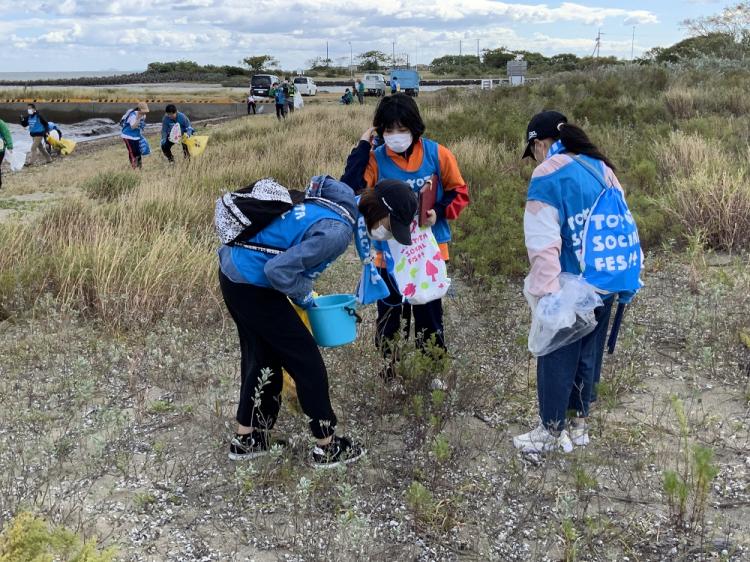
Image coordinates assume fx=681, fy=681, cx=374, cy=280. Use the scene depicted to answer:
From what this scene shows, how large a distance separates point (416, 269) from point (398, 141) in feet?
2.16

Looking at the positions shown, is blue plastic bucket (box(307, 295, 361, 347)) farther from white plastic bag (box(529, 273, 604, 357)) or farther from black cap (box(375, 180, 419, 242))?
white plastic bag (box(529, 273, 604, 357))

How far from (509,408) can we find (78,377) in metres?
2.32

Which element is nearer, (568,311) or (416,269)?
(568,311)

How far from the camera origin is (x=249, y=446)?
3076mm

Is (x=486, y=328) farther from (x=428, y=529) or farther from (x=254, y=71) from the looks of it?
(x=254, y=71)

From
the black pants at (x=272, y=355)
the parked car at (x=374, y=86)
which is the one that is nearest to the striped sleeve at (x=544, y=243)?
the black pants at (x=272, y=355)

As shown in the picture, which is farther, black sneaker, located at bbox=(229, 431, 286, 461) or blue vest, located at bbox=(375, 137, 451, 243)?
blue vest, located at bbox=(375, 137, 451, 243)

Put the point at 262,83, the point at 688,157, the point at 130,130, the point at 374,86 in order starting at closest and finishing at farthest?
1. the point at 688,157
2. the point at 130,130
3. the point at 262,83
4. the point at 374,86

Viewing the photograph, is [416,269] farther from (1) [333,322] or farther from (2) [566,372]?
(2) [566,372]

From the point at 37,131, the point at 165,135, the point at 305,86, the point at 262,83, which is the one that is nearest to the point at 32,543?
the point at 165,135

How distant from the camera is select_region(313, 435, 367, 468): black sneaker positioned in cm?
294

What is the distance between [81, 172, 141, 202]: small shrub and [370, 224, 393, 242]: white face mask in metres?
7.47

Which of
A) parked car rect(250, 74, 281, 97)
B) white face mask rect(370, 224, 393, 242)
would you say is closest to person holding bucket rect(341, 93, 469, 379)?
white face mask rect(370, 224, 393, 242)

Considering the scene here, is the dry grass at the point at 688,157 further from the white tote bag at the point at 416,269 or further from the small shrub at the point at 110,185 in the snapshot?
the small shrub at the point at 110,185
